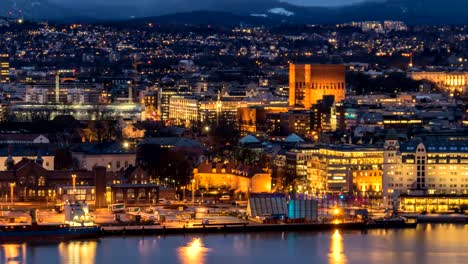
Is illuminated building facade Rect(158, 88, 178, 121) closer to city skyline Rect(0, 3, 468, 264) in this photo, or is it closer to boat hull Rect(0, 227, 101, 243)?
city skyline Rect(0, 3, 468, 264)

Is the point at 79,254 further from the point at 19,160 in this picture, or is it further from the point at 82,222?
the point at 19,160

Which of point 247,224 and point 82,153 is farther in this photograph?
point 82,153

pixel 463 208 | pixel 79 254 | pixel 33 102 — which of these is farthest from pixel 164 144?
pixel 33 102

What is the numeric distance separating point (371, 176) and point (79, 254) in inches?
395

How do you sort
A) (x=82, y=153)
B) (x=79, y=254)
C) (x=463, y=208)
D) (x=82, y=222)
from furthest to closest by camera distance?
(x=82, y=153) → (x=463, y=208) → (x=82, y=222) → (x=79, y=254)

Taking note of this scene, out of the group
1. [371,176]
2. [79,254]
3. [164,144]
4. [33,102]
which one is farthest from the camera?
[33,102]

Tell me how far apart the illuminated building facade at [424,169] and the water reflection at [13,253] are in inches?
331

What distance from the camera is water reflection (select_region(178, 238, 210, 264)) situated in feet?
84.1

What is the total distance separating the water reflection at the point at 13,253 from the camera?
84.5 feet

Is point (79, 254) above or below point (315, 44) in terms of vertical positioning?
below

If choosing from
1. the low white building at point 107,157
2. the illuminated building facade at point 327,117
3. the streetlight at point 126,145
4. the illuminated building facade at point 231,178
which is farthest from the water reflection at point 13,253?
the illuminated building facade at point 327,117

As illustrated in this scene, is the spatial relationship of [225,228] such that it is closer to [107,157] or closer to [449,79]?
[107,157]

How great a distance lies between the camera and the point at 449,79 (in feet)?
205

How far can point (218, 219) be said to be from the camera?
101 feet
